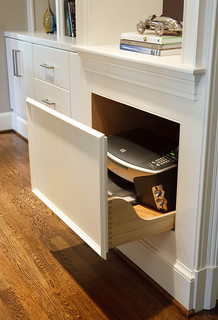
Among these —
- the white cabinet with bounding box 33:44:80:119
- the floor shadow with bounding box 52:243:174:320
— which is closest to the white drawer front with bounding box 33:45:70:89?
the white cabinet with bounding box 33:44:80:119

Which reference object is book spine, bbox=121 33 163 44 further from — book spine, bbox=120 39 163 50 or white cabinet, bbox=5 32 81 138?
white cabinet, bbox=5 32 81 138

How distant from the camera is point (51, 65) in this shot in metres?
2.30

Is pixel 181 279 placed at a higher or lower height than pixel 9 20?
lower

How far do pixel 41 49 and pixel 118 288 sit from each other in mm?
1511

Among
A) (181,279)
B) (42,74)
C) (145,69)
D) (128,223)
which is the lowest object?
(181,279)

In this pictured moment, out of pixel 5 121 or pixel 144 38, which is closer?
pixel 144 38

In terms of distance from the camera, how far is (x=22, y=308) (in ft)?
4.44

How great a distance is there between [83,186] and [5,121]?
7.30ft

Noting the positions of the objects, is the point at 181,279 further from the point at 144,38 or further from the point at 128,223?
the point at 144,38

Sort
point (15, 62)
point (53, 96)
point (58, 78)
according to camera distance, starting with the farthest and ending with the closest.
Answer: point (15, 62)
point (53, 96)
point (58, 78)

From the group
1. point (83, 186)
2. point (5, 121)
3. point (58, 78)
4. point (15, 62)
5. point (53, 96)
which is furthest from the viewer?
point (5, 121)

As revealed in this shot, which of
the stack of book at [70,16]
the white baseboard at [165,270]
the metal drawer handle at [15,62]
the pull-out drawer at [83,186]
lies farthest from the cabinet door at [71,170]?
the metal drawer handle at [15,62]

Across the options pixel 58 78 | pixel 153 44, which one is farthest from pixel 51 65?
pixel 153 44

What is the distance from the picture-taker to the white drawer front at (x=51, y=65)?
2137 millimetres
